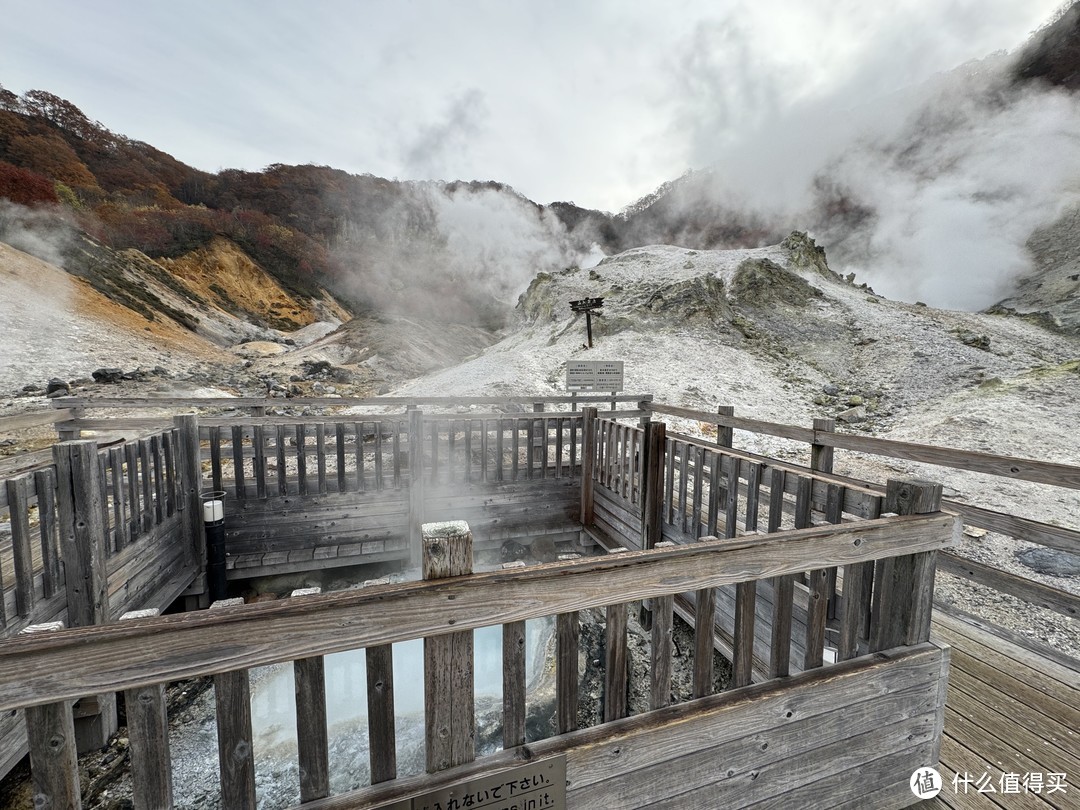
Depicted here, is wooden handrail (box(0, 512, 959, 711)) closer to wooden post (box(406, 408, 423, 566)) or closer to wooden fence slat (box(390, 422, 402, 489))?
wooden post (box(406, 408, 423, 566))

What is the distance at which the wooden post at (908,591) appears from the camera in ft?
6.35

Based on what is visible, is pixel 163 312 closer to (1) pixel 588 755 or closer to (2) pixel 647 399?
(2) pixel 647 399

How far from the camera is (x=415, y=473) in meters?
5.38

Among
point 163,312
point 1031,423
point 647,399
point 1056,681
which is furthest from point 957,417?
point 163,312

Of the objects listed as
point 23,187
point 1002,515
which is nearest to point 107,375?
point 1002,515

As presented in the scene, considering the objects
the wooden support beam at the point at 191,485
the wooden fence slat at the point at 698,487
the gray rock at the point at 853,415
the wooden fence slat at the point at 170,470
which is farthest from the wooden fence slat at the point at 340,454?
the gray rock at the point at 853,415

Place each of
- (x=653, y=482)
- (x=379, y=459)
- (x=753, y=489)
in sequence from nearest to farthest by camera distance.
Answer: (x=753, y=489) < (x=653, y=482) < (x=379, y=459)

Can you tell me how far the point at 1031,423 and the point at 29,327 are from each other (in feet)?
91.1

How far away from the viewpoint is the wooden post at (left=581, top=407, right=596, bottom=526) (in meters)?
5.80

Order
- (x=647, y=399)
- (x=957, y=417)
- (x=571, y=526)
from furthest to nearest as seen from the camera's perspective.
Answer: (x=957, y=417) → (x=647, y=399) → (x=571, y=526)

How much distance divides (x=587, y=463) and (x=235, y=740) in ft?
16.1

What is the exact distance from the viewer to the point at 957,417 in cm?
1139

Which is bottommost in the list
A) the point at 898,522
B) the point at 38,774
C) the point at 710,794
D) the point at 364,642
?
the point at 710,794

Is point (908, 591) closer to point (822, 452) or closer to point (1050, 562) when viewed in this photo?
point (822, 452)
